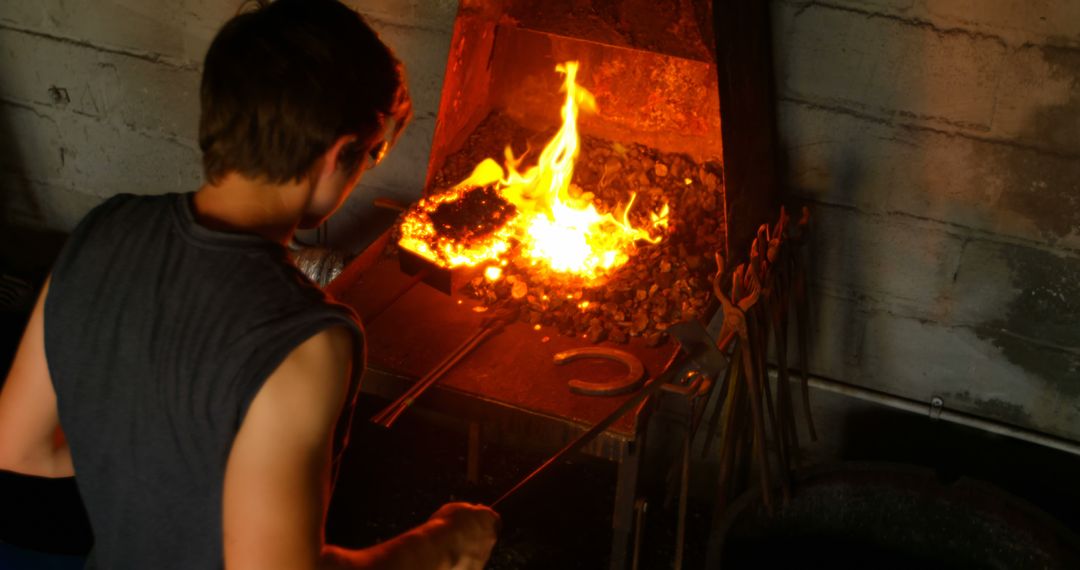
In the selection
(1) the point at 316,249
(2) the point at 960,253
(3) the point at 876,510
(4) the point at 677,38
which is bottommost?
(3) the point at 876,510

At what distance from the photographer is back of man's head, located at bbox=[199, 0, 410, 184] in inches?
54.4

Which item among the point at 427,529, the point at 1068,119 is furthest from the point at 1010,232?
the point at 427,529

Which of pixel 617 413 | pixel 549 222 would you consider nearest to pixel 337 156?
pixel 617 413

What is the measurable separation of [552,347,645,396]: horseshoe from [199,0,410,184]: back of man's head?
3.06ft

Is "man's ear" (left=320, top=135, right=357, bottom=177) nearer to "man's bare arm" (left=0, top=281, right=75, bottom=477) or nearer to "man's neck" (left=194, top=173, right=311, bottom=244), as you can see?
"man's neck" (left=194, top=173, right=311, bottom=244)

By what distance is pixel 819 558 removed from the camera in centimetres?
267

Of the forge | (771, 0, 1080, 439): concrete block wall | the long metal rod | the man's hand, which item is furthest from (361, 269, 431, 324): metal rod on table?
the long metal rod

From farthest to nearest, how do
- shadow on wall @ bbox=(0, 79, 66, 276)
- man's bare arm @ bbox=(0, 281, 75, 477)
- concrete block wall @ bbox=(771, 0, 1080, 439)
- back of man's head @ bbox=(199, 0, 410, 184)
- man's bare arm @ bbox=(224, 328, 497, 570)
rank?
shadow on wall @ bbox=(0, 79, 66, 276), concrete block wall @ bbox=(771, 0, 1080, 439), man's bare arm @ bbox=(0, 281, 75, 477), back of man's head @ bbox=(199, 0, 410, 184), man's bare arm @ bbox=(224, 328, 497, 570)

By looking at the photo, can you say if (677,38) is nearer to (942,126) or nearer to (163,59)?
(942,126)

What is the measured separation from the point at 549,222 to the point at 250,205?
4.64 ft

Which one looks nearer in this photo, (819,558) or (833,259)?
(819,558)

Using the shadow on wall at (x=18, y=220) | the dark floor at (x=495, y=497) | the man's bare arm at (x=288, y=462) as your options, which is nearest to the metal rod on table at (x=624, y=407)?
the man's bare arm at (x=288, y=462)

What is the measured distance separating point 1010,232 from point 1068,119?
36 centimetres

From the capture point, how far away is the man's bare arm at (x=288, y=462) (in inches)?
48.8
